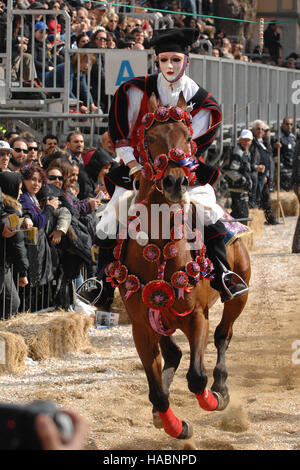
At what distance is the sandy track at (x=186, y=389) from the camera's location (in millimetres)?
6457

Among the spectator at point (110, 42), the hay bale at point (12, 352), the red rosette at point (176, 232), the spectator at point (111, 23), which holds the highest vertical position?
the spectator at point (111, 23)

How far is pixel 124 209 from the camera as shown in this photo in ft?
20.1

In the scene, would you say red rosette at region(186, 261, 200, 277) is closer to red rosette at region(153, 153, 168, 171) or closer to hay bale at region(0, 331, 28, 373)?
red rosette at region(153, 153, 168, 171)

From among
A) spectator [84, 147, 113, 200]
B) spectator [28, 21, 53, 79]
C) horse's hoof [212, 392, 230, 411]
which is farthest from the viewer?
spectator [28, 21, 53, 79]

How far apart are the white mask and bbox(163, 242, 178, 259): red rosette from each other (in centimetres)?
130

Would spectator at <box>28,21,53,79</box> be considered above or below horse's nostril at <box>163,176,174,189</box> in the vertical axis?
above

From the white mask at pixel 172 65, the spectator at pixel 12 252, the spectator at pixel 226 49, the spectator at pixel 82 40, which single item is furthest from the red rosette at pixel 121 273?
the spectator at pixel 226 49

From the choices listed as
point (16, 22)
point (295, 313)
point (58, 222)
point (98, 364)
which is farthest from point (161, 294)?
point (16, 22)

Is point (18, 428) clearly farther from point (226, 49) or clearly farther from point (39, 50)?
point (226, 49)

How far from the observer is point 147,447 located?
20.5 feet

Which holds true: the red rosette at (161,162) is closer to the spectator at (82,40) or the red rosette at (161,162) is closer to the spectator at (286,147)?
the spectator at (82,40)

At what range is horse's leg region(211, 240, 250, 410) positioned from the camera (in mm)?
7023

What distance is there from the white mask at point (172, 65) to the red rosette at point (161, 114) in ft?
2.21

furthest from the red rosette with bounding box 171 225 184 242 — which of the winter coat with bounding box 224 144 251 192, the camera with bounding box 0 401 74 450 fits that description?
the winter coat with bounding box 224 144 251 192
